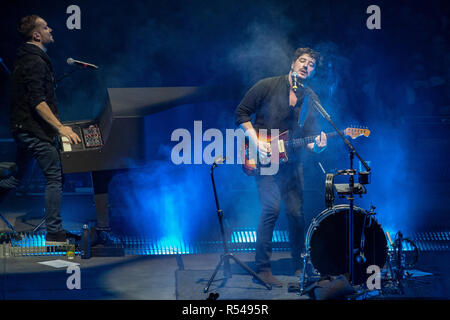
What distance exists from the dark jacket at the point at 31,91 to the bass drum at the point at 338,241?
2.85 meters

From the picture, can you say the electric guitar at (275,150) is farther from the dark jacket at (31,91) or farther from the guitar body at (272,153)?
the dark jacket at (31,91)

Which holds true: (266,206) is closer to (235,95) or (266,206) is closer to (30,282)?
(235,95)

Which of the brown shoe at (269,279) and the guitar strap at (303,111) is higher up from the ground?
the guitar strap at (303,111)

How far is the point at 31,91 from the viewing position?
534 cm

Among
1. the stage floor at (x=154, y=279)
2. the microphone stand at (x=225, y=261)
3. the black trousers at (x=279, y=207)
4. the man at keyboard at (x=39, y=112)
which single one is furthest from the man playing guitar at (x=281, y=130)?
the man at keyboard at (x=39, y=112)

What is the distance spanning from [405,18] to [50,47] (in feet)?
16.7

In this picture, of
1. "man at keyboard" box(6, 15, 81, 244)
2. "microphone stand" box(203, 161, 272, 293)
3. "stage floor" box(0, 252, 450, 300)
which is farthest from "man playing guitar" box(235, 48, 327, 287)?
"man at keyboard" box(6, 15, 81, 244)

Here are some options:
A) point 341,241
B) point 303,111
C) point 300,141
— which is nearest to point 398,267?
point 341,241

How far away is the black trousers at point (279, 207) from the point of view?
15.9ft

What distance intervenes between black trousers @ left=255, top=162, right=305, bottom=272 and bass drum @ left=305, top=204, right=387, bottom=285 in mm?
407

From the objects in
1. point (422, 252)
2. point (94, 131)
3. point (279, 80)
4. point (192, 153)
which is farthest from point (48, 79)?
point (422, 252)

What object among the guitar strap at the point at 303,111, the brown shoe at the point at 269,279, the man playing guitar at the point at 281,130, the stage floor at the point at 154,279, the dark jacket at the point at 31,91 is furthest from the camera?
the dark jacket at the point at 31,91

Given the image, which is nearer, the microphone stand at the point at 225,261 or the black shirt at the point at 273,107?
the microphone stand at the point at 225,261

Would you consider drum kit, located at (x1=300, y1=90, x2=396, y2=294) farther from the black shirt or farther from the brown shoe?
the black shirt
